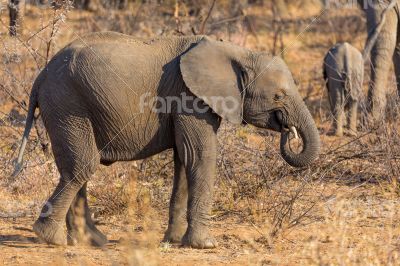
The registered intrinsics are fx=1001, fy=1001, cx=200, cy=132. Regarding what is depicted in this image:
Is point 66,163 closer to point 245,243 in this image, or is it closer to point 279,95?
point 245,243

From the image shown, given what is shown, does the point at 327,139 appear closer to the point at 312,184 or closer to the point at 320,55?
the point at 312,184

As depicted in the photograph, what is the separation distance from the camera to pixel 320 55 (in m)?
16.5

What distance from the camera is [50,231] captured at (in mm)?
7219

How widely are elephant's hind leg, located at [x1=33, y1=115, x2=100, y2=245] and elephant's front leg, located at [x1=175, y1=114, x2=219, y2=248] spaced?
0.65 m

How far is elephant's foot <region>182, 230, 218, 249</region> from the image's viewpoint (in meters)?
7.21

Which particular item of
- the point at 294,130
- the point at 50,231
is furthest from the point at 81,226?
the point at 294,130

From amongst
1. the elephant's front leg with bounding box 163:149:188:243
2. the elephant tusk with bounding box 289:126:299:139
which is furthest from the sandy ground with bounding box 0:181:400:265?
the elephant tusk with bounding box 289:126:299:139

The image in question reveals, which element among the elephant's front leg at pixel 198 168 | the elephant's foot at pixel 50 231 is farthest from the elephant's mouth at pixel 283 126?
the elephant's foot at pixel 50 231

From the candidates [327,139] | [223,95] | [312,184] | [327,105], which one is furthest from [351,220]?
[327,105]

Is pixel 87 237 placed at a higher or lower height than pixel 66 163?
lower

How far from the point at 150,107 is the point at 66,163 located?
726mm

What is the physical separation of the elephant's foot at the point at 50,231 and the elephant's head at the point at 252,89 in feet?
4.71

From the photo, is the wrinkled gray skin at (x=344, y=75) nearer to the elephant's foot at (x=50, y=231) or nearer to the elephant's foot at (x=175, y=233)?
the elephant's foot at (x=175, y=233)

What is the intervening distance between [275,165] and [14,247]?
2.61 m
